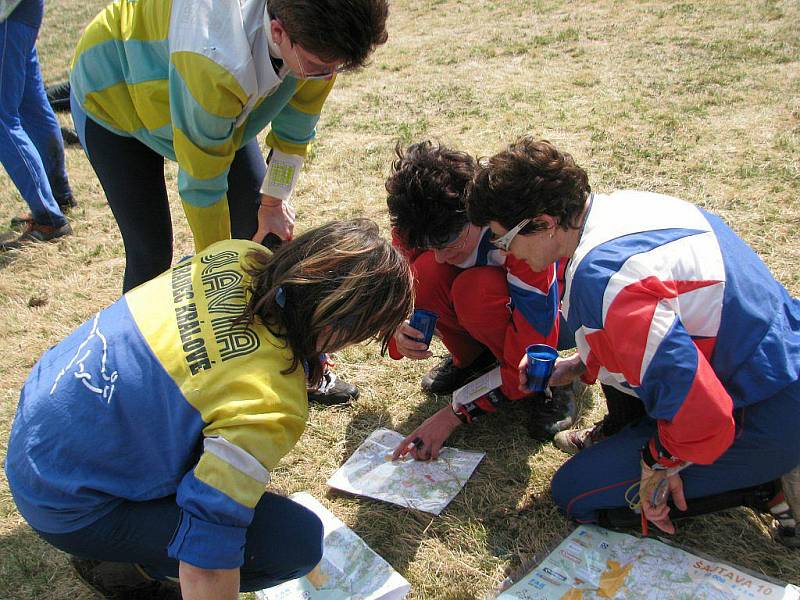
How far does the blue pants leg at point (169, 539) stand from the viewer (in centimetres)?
169

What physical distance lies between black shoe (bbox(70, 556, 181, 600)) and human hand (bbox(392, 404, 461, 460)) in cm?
95

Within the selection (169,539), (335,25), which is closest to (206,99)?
(335,25)

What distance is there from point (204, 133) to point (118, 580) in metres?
1.32

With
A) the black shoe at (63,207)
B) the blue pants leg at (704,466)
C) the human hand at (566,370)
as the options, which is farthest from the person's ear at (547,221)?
the black shoe at (63,207)

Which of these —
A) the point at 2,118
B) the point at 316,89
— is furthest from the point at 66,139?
the point at 316,89

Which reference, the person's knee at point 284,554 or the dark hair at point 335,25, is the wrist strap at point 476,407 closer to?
the person's knee at point 284,554

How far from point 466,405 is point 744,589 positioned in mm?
1066

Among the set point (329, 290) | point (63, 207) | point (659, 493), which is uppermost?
point (329, 290)

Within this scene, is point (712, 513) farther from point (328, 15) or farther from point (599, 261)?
point (328, 15)

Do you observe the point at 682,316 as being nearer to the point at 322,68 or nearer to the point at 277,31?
the point at 322,68

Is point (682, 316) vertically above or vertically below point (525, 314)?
above

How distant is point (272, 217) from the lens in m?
2.71

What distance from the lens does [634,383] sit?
5.84ft

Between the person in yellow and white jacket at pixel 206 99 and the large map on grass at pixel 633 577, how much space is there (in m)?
1.54
